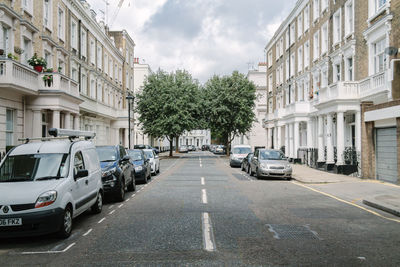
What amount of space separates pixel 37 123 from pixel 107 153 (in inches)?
294

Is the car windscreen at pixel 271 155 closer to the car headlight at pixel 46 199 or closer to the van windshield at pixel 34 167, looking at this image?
the van windshield at pixel 34 167

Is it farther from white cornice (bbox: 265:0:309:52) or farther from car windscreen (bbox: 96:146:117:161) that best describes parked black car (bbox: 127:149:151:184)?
white cornice (bbox: 265:0:309:52)

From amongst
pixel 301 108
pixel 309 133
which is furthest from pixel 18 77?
pixel 301 108

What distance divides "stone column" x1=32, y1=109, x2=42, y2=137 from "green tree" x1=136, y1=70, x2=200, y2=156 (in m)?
25.6

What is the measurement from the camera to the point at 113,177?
11445 millimetres

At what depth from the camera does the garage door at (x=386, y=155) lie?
15958 millimetres

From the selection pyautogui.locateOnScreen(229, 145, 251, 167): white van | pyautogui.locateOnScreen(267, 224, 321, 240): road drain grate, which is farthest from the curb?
pyautogui.locateOnScreen(229, 145, 251, 167): white van

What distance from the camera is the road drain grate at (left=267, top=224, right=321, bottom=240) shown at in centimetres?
696

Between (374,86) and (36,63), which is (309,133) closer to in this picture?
(374,86)

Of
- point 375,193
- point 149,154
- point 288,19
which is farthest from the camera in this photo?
point 288,19

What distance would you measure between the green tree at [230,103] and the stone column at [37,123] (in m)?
29.4

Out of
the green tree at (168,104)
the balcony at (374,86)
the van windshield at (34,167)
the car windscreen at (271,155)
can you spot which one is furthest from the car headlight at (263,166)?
the green tree at (168,104)

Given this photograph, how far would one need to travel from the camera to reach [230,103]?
155ft

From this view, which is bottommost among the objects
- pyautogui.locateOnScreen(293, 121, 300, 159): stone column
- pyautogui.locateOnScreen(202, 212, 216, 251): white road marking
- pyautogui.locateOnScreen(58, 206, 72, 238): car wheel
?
pyautogui.locateOnScreen(202, 212, 216, 251): white road marking
